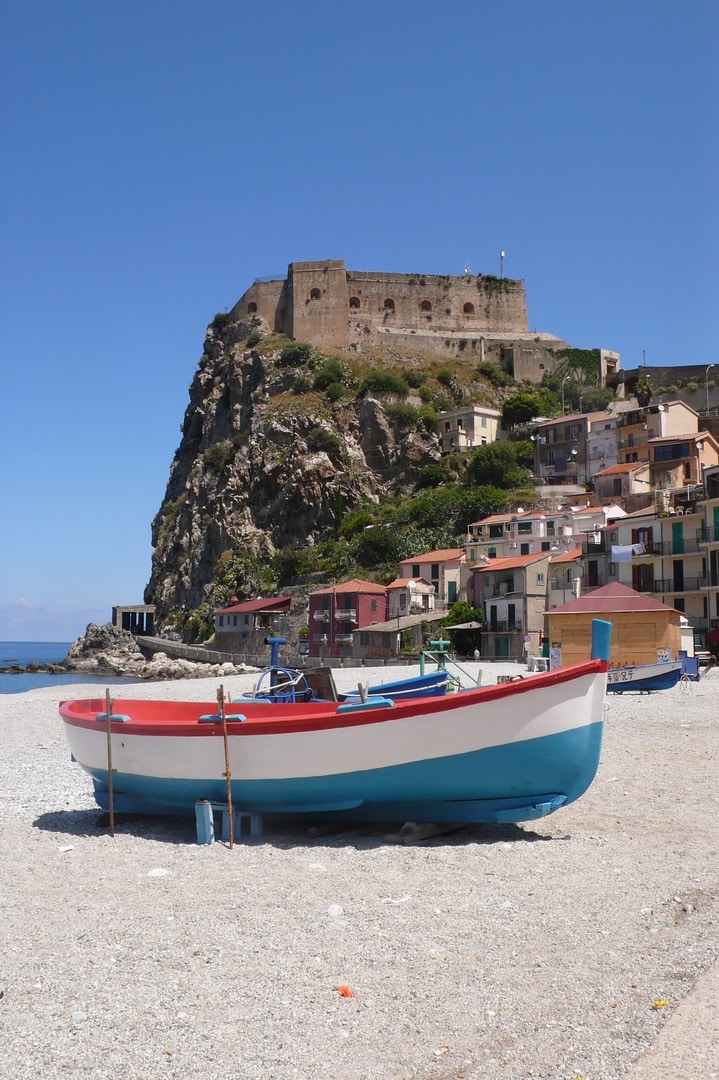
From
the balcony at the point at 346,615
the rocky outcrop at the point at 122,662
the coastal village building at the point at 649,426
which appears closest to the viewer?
the rocky outcrop at the point at 122,662

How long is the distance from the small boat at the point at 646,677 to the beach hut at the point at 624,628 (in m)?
1.70

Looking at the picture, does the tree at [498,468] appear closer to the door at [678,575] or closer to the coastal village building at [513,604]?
the coastal village building at [513,604]

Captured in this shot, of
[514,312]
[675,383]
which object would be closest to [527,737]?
[675,383]

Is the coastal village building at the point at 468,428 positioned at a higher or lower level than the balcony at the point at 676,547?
higher

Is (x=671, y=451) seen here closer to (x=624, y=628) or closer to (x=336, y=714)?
(x=624, y=628)

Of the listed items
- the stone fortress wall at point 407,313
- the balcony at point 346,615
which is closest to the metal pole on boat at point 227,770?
the balcony at point 346,615

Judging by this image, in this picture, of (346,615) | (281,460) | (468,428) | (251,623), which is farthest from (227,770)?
(468,428)

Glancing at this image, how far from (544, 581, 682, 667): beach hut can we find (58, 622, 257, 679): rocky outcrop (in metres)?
21.5

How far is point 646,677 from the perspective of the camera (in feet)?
81.8

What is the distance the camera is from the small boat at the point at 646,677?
81.5 feet

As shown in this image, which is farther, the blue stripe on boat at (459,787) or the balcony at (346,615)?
the balcony at (346,615)

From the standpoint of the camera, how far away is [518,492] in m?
60.4

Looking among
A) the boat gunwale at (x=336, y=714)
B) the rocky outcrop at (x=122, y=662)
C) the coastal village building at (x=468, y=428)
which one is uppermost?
the coastal village building at (x=468, y=428)

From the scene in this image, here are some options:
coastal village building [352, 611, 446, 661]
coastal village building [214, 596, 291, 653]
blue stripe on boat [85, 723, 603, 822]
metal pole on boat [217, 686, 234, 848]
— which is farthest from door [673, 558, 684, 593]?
metal pole on boat [217, 686, 234, 848]
